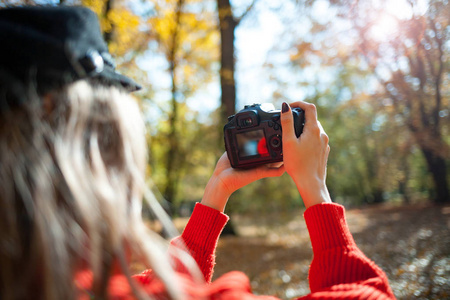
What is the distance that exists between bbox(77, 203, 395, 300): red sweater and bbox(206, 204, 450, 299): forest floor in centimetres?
303

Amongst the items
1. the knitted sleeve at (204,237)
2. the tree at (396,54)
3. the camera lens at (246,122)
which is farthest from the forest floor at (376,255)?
the knitted sleeve at (204,237)

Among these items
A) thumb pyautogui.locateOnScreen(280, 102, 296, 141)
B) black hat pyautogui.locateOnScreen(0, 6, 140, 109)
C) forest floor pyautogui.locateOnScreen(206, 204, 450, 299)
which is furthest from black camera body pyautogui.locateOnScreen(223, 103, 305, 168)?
forest floor pyautogui.locateOnScreen(206, 204, 450, 299)

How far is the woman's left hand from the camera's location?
1341mm

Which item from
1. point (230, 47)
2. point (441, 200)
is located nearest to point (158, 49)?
point (230, 47)

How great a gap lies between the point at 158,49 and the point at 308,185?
8.04m

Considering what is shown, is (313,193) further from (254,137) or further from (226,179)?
(254,137)

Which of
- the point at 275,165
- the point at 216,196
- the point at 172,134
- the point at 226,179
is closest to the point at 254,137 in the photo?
the point at 275,165

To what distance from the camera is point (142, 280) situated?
1.07 m

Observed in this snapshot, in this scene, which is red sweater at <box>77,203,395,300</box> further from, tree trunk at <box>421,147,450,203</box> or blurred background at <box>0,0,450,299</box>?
tree trunk at <box>421,147,450,203</box>

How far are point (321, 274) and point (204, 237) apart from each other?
1.45ft

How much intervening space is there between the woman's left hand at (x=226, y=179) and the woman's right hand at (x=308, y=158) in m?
0.31

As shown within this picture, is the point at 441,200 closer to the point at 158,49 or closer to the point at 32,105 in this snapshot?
the point at 158,49

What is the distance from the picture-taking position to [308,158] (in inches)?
47.0

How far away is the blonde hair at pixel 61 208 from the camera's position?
2.14 feet
